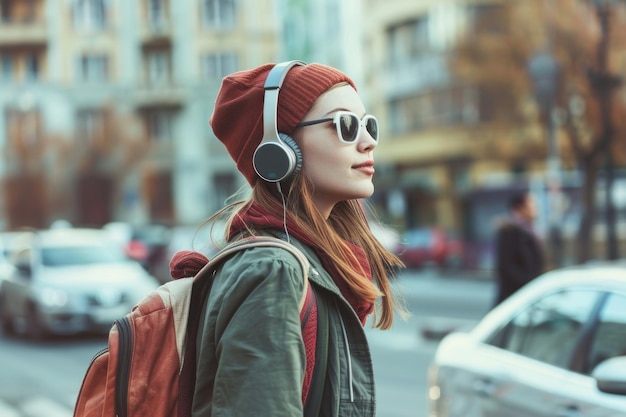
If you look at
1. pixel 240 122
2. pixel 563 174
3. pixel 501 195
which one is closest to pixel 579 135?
pixel 501 195

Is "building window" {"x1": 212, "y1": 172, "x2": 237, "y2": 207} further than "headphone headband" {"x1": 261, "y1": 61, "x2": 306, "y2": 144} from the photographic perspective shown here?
Yes

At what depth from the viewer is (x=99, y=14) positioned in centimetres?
5994

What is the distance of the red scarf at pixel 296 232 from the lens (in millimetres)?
2287

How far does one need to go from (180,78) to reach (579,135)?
116ft

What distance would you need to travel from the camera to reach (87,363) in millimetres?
13469

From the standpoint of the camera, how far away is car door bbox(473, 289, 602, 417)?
4.22 meters

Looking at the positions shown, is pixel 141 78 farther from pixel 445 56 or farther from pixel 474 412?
pixel 474 412

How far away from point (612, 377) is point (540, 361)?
77 centimetres

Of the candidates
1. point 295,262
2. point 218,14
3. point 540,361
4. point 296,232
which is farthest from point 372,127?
point 218,14

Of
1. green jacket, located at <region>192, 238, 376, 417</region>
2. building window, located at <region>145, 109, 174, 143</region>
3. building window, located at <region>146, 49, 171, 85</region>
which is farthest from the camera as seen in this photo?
building window, located at <region>145, 109, 174, 143</region>

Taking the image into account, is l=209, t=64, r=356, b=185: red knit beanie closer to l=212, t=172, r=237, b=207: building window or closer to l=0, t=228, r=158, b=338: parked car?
l=0, t=228, r=158, b=338: parked car

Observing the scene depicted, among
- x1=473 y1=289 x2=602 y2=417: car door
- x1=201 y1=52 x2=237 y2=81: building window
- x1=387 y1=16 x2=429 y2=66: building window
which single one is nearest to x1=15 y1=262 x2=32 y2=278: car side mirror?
x1=473 y1=289 x2=602 y2=417: car door

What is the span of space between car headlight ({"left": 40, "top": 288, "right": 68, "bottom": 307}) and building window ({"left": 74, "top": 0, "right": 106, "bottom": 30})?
45634mm

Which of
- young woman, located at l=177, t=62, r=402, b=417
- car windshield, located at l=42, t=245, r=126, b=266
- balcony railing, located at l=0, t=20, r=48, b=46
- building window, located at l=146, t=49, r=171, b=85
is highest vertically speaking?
balcony railing, located at l=0, t=20, r=48, b=46
